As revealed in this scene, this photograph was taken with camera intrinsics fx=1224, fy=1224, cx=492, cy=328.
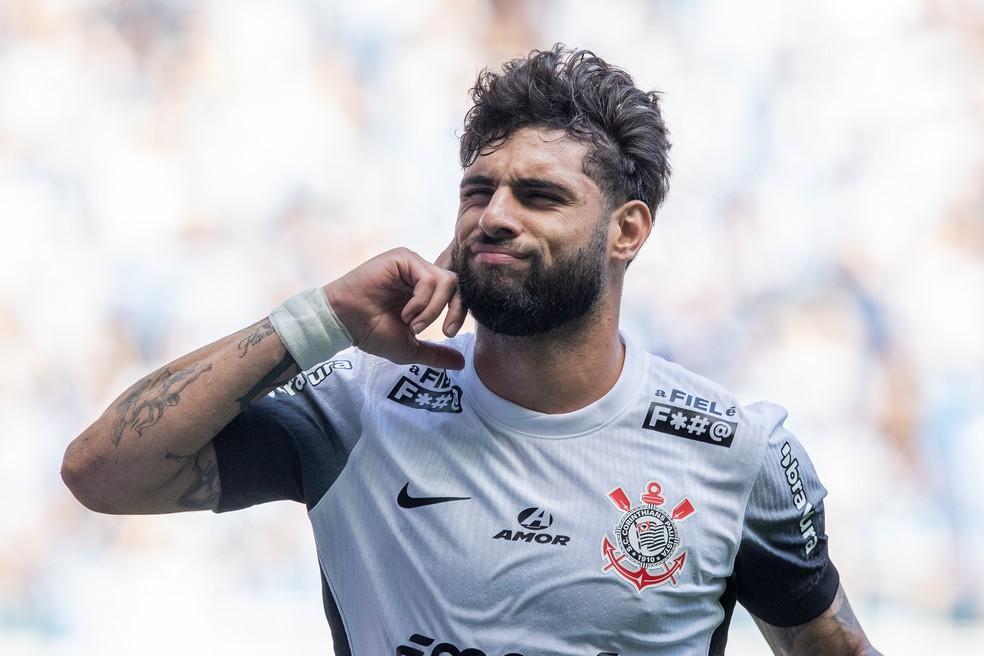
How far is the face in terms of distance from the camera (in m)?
2.05

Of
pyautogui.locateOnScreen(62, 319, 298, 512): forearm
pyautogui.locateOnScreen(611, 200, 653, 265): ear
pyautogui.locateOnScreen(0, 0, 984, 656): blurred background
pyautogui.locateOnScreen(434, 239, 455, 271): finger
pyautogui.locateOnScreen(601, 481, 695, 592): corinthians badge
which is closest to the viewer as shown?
pyautogui.locateOnScreen(62, 319, 298, 512): forearm

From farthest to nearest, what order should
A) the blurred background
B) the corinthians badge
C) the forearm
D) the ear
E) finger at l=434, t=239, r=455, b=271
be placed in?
the blurred background < the ear < finger at l=434, t=239, r=455, b=271 < the corinthians badge < the forearm

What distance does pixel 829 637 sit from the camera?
223 cm

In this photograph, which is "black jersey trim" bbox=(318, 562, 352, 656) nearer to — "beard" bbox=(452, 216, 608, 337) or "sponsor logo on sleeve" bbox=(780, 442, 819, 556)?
"beard" bbox=(452, 216, 608, 337)

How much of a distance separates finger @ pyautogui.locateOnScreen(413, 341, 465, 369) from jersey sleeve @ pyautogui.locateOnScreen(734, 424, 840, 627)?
0.57 meters

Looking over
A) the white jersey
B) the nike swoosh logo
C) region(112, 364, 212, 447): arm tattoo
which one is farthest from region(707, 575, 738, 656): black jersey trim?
region(112, 364, 212, 447): arm tattoo

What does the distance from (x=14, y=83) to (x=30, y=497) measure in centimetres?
190

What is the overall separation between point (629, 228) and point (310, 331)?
68 centimetres

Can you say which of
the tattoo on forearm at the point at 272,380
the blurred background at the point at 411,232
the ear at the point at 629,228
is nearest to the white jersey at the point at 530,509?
the tattoo on forearm at the point at 272,380

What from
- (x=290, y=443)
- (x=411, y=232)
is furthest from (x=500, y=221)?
(x=411, y=232)

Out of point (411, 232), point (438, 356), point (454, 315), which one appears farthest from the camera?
point (411, 232)

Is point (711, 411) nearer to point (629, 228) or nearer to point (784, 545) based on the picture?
point (784, 545)

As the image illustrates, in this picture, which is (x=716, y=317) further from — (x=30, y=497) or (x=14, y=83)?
(x=14, y=83)

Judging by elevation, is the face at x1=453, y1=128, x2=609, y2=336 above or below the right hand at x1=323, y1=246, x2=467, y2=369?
above
